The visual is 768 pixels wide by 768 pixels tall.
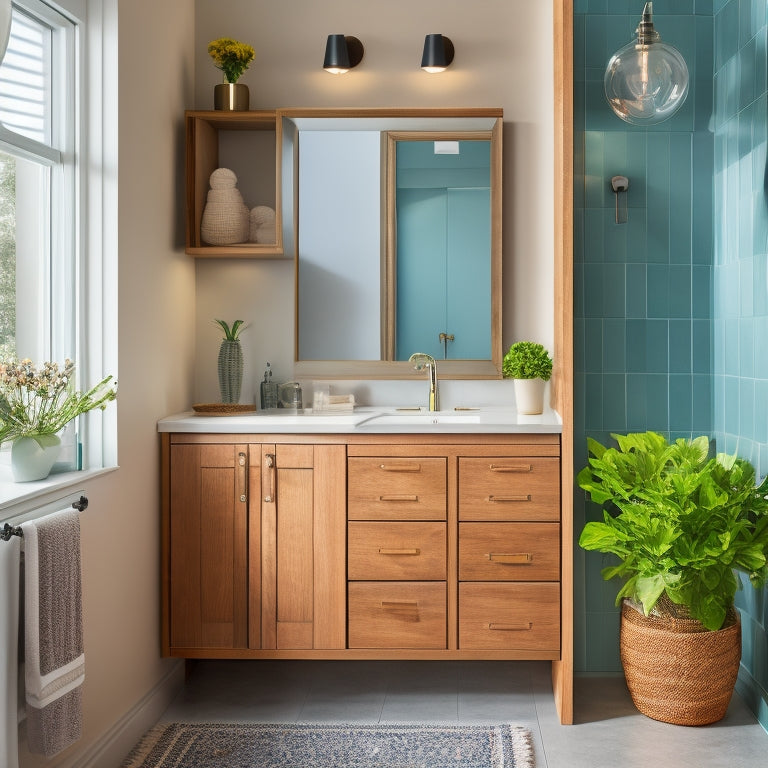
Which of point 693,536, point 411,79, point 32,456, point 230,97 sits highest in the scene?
point 411,79

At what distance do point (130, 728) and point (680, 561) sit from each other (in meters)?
1.67

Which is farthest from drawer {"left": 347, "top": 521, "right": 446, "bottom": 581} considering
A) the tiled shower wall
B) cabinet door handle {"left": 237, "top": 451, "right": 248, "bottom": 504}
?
the tiled shower wall

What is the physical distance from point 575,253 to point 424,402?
31.1 inches

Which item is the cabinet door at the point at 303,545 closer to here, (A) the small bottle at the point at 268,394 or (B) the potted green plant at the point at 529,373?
(A) the small bottle at the point at 268,394

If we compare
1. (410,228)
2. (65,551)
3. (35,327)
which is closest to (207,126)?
(410,228)

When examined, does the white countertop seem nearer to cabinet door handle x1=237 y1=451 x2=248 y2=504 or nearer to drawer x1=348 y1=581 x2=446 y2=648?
cabinet door handle x1=237 y1=451 x2=248 y2=504

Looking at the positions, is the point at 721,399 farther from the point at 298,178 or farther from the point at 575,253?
the point at 298,178

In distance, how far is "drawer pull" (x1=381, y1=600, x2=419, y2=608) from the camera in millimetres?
2596

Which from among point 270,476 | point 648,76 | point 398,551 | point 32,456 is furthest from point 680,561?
point 32,456

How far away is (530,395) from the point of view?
282cm

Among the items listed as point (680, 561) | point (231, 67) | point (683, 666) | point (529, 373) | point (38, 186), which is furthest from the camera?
point (231, 67)

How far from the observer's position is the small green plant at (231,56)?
2893mm

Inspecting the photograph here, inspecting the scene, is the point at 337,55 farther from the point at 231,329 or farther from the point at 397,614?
the point at 397,614

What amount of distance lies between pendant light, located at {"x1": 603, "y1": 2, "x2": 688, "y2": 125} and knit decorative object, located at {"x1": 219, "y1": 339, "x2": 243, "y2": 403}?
158 centimetres
